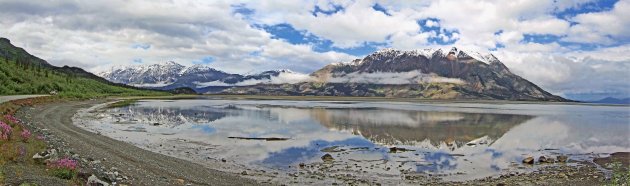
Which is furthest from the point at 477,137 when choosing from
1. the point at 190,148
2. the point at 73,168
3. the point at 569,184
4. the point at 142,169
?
the point at 73,168

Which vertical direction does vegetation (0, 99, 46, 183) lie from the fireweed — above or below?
above

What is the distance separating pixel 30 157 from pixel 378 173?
17.6 metres

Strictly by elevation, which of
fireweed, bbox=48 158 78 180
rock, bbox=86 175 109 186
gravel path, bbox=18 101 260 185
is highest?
fireweed, bbox=48 158 78 180

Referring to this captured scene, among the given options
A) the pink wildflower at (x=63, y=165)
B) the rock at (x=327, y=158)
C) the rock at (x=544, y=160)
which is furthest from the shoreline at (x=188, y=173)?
the rock at (x=327, y=158)

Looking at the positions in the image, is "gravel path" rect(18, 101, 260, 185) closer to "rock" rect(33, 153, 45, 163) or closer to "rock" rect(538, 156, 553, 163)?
"rock" rect(33, 153, 45, 163)

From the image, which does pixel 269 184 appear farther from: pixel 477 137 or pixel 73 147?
pixel 477 137

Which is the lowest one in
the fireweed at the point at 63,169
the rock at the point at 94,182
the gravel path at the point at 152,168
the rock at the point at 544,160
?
the rock at the point at 544,160

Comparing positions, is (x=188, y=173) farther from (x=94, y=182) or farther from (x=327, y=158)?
(x=327, y=158)

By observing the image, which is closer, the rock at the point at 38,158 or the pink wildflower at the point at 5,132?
the rock at the point at 38,158

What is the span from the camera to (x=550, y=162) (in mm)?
33031

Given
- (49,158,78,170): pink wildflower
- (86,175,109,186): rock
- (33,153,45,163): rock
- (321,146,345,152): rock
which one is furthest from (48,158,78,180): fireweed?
(321,146,345,152): rock

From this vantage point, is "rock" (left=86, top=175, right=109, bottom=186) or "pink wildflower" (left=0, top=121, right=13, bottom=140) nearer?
"rock" (left=86, top=175, right=109, bottom=186)

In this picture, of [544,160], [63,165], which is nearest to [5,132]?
[63,165]

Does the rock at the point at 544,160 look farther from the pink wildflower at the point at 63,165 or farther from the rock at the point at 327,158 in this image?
the pink wildflower at the point at 63,165
